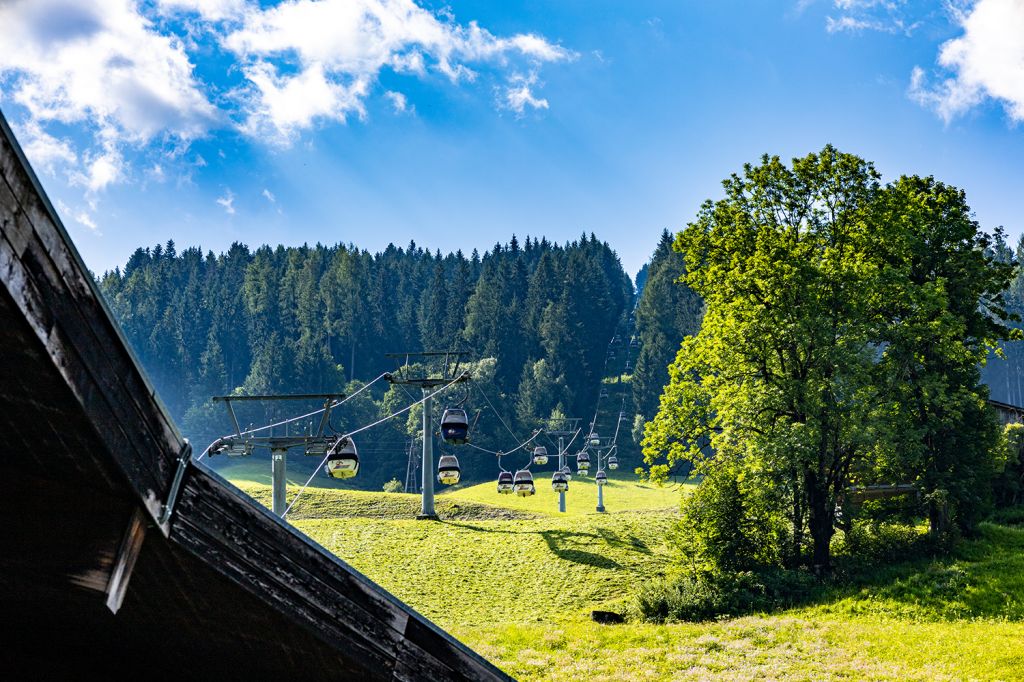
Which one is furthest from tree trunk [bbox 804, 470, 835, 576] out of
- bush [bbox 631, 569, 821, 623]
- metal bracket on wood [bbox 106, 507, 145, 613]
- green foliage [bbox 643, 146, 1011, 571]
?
metal bracket on wood [bbox 106, 507, 145, 613]

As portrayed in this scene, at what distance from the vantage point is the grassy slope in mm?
18125

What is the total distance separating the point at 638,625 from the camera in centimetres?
2388

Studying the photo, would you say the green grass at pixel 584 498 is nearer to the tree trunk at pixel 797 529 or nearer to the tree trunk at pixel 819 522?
the tree trunk at pixel 797 529

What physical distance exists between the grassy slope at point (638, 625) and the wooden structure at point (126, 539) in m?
14.4

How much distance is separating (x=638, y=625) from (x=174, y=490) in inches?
887

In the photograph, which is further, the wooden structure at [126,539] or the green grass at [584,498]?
the green grass at [584,498]

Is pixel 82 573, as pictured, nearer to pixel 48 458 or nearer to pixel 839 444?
pixel 48 458

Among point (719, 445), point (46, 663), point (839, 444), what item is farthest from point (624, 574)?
point (46, 663)

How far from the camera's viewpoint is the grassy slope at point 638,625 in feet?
59.5

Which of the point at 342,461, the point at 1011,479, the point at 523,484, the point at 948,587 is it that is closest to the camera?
the point at 342,461

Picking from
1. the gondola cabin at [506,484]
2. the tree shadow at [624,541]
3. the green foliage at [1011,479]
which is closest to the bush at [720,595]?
the tree shadow at [624,541]

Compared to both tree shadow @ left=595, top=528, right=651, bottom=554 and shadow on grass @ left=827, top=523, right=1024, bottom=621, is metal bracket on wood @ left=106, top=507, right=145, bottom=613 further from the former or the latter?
tree shadow @ left=595, top=528, right=651, bottom=554

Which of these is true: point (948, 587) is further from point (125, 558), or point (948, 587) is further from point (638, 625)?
point (125, 558)

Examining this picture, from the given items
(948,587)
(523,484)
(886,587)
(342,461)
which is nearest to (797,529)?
(886,587)
